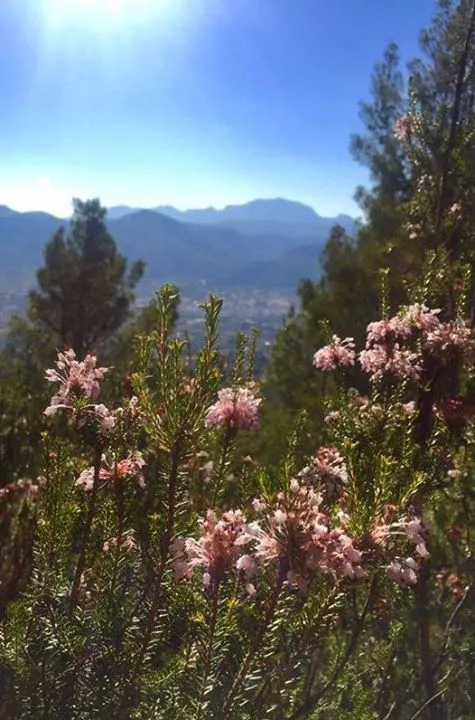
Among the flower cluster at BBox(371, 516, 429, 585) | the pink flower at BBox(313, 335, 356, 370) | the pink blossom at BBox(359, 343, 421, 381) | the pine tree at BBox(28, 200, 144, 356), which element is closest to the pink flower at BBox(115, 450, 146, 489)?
the flower cluster at BBox(371, 516, 429, 585)

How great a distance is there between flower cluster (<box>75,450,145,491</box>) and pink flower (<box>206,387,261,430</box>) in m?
0.37

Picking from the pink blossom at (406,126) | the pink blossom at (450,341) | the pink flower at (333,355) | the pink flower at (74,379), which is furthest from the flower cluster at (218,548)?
the pink blossom at (406,126)

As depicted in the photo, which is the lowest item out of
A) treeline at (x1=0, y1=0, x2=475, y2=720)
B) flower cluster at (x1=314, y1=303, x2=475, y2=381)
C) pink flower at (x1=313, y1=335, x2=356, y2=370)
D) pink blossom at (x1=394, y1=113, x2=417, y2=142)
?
treeline at (x1=0, y1=0, x2=475, y2=720)

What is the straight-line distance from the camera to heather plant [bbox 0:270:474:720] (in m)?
1.78

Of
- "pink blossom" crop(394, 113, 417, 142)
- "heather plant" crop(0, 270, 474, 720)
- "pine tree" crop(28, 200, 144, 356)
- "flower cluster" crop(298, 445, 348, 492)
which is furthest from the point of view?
"pine tree" crop(28, 200, 144, 356)

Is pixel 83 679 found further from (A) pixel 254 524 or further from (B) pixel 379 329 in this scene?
(B) pixel 379 329

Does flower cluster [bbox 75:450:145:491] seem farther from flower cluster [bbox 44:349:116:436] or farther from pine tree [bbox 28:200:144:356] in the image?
pine tree [bbox 28:200:144:356]

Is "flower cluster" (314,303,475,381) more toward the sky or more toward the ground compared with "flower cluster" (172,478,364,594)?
more toward the sky

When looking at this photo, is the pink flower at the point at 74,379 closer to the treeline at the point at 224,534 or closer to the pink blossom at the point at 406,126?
the treeline at the point at 224,534

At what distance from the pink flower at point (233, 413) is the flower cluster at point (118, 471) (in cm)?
37

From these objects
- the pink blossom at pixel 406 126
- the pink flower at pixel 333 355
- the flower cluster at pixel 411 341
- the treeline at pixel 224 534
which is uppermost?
the pink blossom at pixel 406 126

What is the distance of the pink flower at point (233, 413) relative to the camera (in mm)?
2410

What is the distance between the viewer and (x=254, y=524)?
1.69 m

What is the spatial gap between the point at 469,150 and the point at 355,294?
20.8ft
